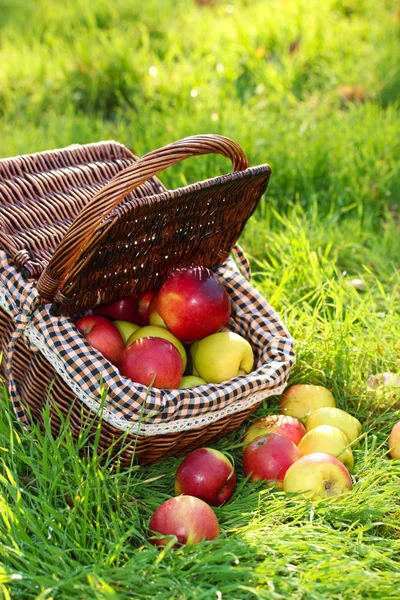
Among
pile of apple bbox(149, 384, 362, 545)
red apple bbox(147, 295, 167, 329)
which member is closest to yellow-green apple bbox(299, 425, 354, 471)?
pile of apple bbox(149, 384, 362, 545)

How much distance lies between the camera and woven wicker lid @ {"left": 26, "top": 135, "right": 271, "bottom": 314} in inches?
74.8

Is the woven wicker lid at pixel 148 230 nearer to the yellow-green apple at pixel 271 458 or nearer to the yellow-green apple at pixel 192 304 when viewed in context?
the yellow-green apple at pixel 192 304

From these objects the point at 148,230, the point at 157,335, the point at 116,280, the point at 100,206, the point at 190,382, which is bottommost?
the point at 190,382

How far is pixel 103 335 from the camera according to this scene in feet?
7.15

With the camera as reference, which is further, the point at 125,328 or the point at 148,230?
the point at 125,328

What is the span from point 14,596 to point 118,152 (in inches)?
62.8

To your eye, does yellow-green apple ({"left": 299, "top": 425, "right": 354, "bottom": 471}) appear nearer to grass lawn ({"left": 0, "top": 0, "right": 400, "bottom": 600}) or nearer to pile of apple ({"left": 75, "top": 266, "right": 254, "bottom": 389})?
grass lawn ({"left": 0, "top": 0, "right": 400, "bottom": 600})

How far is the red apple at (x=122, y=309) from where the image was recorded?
2.40 meters

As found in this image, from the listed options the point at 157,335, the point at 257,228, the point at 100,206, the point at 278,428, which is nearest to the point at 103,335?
the point at 157,335

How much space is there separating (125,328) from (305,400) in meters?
0.61

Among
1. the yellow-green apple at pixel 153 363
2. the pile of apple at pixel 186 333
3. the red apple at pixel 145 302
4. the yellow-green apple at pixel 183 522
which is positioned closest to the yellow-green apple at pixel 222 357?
the pile of apple at pixel 186 333

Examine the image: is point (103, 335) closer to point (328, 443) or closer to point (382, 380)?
point (328, 443)

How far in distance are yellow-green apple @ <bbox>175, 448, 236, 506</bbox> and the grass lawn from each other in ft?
0.17

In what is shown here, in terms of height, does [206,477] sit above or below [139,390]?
below
